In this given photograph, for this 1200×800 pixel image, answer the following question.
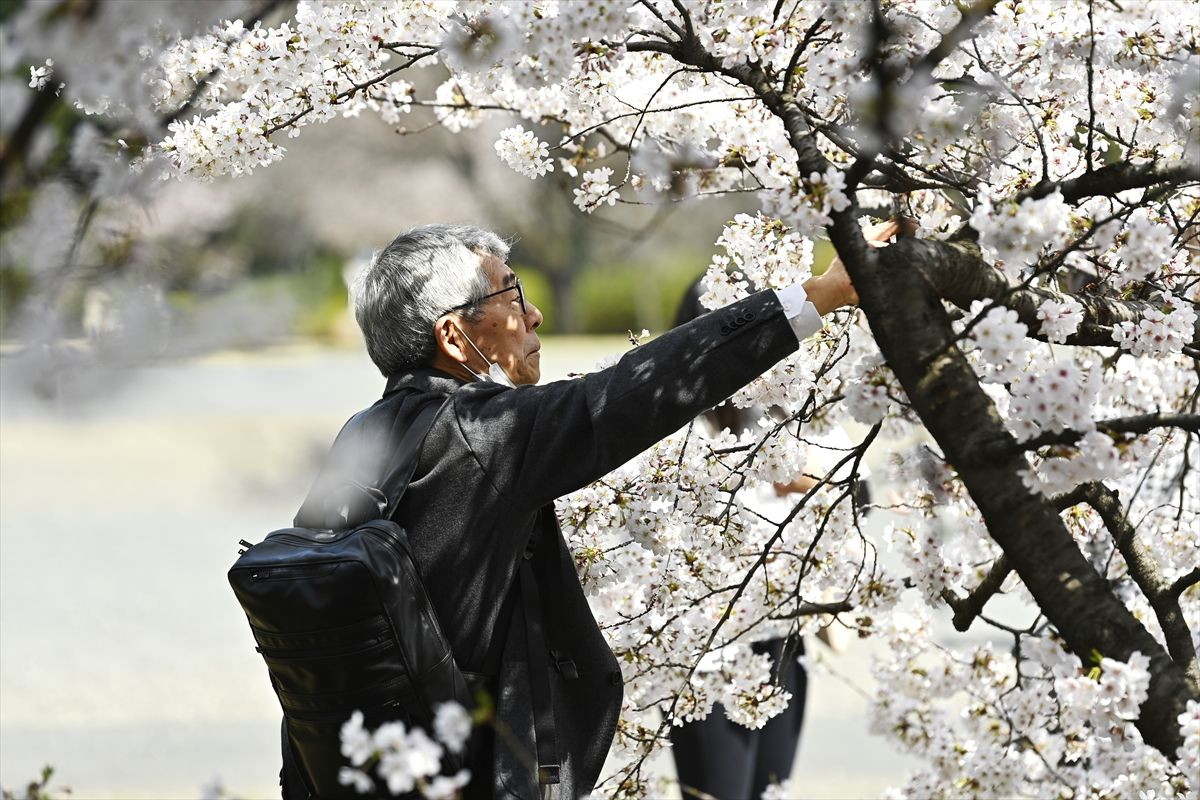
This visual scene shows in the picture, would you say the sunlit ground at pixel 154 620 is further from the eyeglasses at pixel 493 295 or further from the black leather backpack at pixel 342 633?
the eyeglasses at pixel 493 295

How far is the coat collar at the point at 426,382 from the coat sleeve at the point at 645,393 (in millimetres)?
232

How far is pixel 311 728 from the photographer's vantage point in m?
2.08

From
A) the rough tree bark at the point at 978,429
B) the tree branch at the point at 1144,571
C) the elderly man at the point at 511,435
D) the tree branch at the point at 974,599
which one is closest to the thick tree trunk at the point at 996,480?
the rough tree bark at the point at 978,429

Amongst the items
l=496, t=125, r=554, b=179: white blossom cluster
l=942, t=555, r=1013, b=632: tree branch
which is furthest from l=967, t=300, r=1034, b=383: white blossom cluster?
l=496, t=125, r=554, b=179: white blossom cluster

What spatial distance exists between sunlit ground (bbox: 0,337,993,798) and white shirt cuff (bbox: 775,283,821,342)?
0.75 meters

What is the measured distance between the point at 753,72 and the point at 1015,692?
4.52 feet

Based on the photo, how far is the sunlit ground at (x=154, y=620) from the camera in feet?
7.31

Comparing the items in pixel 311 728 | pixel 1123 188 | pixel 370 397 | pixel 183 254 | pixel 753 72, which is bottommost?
pixel 311 728

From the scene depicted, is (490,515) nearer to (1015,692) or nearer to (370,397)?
(1015,692)

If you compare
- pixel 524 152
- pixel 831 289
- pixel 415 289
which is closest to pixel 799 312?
pixel 831 289

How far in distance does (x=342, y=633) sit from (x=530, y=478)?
370mm

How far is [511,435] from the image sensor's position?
6.97 ft

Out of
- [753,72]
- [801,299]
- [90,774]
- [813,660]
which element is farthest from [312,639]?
[90,774]

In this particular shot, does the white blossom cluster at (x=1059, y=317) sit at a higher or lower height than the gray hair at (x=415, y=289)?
lower
